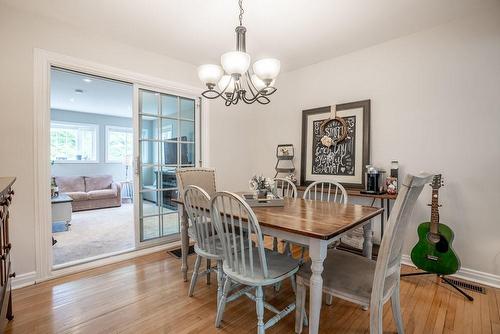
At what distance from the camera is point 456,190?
2.42 metres

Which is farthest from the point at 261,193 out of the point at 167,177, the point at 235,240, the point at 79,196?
the point at 79,196

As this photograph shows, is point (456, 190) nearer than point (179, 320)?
No

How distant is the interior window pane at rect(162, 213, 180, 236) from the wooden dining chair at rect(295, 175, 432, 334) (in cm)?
225

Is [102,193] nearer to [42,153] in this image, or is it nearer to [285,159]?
[42,153]

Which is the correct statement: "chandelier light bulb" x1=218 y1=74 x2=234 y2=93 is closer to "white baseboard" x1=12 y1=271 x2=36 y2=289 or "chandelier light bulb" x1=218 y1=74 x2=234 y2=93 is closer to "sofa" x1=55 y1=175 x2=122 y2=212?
"white baseboard" x1=12 y1=271 x2=36 y2=289

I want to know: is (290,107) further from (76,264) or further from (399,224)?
(76,264)

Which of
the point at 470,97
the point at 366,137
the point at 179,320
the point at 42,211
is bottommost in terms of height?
the point at 179,320

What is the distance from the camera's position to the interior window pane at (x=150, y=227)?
10.3 feet

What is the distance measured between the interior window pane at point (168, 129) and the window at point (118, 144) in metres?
4.43

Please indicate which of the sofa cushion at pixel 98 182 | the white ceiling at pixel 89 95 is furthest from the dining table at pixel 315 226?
the sofa cushion at pixel 98 182

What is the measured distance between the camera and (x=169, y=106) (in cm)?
332

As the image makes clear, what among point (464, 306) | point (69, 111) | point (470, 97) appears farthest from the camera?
point (69, 111)

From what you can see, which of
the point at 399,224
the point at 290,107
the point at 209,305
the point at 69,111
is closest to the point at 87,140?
the point at 69,111

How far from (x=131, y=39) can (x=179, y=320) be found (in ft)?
9.13
